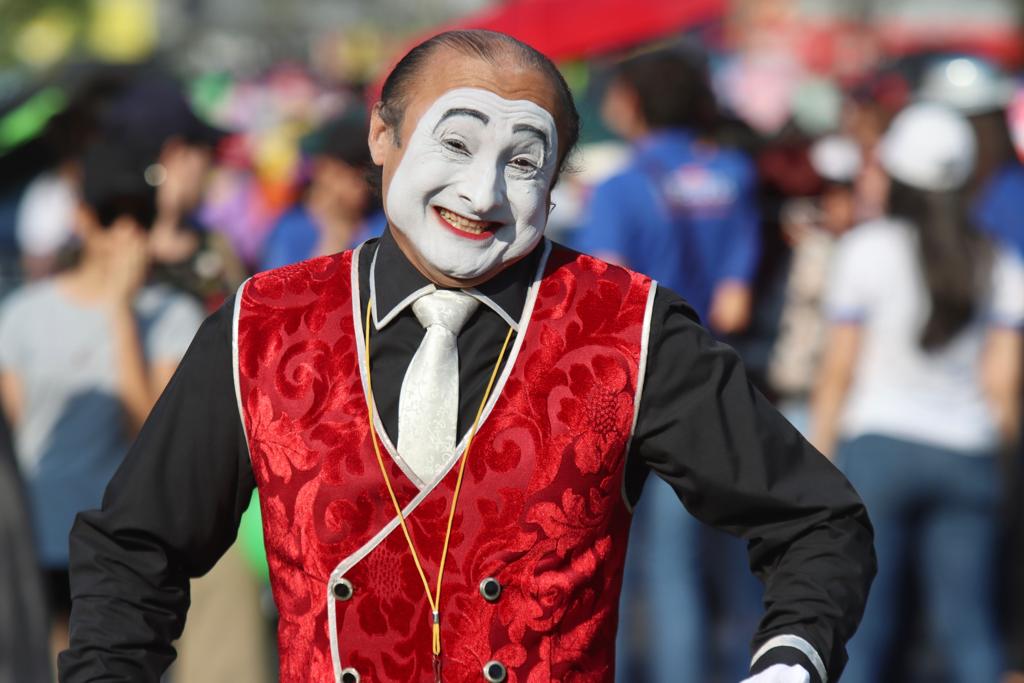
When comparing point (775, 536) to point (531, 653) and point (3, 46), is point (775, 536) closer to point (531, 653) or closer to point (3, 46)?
point (531, 653)

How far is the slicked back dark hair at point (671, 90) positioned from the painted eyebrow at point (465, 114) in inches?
139

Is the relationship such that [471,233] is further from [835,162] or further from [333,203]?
[835,162]

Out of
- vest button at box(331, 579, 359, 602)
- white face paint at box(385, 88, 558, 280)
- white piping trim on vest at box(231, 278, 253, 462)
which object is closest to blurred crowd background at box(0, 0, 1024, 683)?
white face paint at box(385, 88, 558, 280)

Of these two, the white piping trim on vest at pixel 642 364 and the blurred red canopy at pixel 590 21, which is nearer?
the white piping trim on vest at pixel 642 364

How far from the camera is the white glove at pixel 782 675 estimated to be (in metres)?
2.30

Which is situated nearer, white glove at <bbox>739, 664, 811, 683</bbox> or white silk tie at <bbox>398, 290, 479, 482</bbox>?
white glove at <bbox>739, 664, 811, 683</bbox>

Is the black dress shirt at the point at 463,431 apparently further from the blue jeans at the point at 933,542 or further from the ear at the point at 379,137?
the blue jeans at the point at 933,542

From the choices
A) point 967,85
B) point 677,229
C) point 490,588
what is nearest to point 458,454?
point 490,588

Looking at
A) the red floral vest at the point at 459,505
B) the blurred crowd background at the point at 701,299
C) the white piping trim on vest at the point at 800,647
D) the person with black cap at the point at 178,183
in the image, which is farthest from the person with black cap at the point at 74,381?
the white piping trim on vest at the point at 800,647

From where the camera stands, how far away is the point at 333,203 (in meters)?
6.09

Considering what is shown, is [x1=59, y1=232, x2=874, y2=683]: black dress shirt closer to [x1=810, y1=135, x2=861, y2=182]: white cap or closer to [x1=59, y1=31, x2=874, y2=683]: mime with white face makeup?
[x1=59, y1=31, x2=874, y2=683]: mime with white face makeup

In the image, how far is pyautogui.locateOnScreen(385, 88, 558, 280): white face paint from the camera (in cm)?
248

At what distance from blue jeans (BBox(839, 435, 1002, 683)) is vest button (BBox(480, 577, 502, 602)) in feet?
8.88

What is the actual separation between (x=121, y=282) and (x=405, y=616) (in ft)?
8.19
